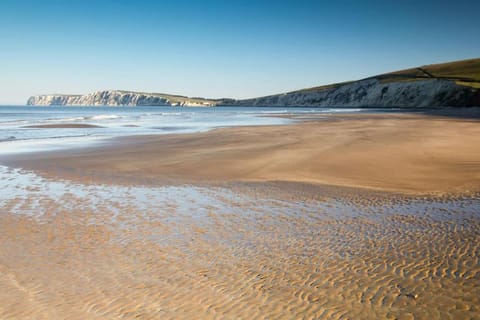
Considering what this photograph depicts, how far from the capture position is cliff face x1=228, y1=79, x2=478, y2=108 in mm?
108750

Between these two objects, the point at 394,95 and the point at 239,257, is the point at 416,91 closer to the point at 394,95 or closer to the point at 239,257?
the point at 394,95

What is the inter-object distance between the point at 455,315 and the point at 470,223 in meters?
4.87

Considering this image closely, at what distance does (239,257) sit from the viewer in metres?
7.36

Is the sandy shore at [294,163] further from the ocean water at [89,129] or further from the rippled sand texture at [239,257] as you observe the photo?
the ocean water at [89,129]

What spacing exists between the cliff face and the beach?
107 m

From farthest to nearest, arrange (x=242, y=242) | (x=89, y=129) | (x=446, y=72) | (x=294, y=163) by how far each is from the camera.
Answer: (x=446, y=72) < (x=89, y=129) < (x=294, y=163) < (x=242, y=242)

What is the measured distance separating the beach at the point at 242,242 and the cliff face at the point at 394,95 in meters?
107

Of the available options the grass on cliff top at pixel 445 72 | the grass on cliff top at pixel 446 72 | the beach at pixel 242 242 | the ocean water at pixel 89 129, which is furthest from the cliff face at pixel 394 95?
the beach at pixel 242 242

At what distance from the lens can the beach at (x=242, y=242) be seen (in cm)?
561

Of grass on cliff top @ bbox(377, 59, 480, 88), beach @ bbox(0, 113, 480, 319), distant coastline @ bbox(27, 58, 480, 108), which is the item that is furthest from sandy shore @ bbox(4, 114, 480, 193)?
grass on cliff top @ bbox(377, 59, 480, 88)

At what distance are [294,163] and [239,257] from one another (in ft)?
36.8

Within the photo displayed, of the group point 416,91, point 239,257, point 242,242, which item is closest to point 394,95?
point 416,91

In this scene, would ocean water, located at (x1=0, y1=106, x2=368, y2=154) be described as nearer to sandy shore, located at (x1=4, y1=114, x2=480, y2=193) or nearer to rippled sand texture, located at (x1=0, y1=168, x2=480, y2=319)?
sandy shore, located at (x1=4, y1=114, x2=480, y2=193)

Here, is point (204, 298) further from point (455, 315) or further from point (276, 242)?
point (455, 315)
